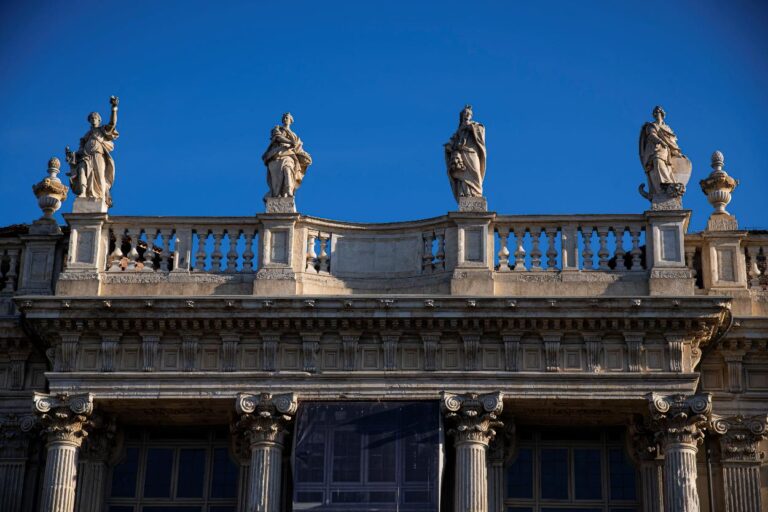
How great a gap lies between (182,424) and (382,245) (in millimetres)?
4485

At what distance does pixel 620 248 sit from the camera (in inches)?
1185

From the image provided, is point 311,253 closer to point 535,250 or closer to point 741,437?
point 535,250

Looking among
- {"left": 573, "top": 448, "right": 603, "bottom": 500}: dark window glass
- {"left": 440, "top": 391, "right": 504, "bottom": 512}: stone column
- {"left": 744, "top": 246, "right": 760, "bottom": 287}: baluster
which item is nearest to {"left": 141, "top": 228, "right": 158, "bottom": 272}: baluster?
{"left": 440, "top": 391, "right": 504, "bottom": 512}: stone column

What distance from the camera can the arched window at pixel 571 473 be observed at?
96.9 ft

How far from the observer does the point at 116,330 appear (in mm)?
29344

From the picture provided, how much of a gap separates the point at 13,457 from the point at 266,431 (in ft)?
14.7

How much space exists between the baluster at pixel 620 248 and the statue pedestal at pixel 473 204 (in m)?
2.22

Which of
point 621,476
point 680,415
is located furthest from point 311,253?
point 680,415

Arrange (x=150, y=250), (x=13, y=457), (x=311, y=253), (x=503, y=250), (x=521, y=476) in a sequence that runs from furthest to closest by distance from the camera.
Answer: (x=150, y=250)
(x=311, y=253)
(x=503, y=250)
(x=13, y=457)
(x=521, y=476)

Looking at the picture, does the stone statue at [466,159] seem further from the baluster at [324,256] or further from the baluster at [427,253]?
the baluster at [324,256]

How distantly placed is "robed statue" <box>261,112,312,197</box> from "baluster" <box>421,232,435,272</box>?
2.35 m

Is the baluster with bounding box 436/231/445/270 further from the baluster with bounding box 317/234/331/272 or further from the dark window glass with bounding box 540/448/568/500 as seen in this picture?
the dark window glass with bounding box 540/448/568/500

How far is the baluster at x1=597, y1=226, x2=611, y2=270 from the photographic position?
2994 cm

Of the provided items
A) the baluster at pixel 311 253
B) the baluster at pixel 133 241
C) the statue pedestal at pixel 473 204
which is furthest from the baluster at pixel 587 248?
the baluster at pixel 133 241
